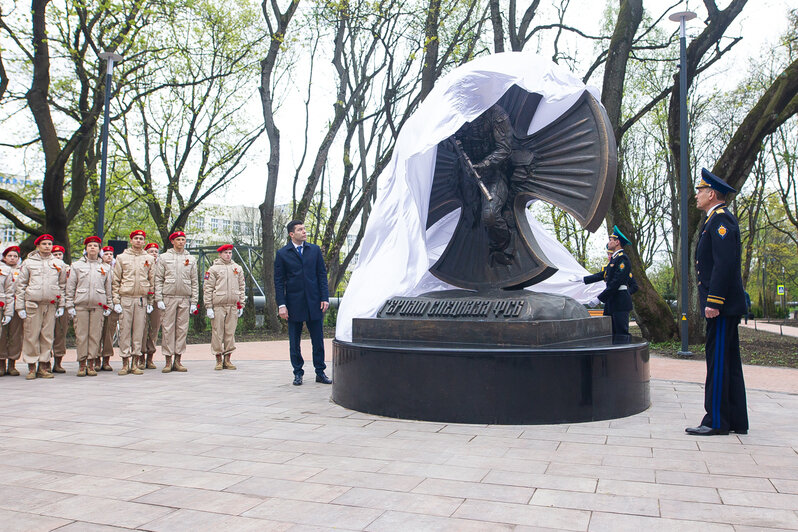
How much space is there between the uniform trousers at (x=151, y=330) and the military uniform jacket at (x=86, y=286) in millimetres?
758

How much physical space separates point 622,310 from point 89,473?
686cm

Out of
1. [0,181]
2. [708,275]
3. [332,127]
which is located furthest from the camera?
[0,181]

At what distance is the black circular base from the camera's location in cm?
525

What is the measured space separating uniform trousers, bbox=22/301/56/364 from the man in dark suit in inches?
150

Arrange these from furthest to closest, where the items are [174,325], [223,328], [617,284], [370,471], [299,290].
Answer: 1. [223,328]
2. [174,325]
3. [617,284]
4. [299,290]
5. [370,471]

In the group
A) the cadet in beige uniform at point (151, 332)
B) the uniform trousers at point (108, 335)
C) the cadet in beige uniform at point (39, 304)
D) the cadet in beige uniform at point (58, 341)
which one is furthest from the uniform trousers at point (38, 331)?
the cadet in beige uniform at point (151, 332)

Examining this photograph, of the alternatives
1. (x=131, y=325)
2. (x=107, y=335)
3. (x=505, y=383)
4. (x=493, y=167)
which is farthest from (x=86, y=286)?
(x=505, y=383)

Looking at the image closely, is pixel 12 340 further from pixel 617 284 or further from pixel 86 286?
pixel 617 284

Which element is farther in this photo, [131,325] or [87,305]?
[131,325]

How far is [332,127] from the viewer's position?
1802 cm

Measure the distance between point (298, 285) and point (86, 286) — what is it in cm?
368

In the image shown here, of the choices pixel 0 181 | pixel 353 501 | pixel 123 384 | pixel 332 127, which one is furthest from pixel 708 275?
pixel 0 181

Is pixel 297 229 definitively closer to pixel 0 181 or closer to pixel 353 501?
pixel 353 501

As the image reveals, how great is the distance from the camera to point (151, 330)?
997cm
